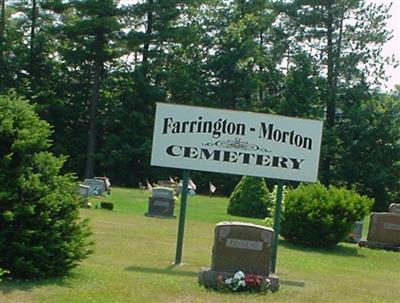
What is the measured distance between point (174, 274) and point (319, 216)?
7.39 m

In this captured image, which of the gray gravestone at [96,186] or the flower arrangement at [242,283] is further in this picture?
the gray gravestone at [96,186]

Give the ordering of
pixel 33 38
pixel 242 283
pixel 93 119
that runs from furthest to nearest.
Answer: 1. pixel 33 38
2. pixel 93 119
3. pixel 242 283

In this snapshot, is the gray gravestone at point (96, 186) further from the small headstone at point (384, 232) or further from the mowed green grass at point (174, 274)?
the small headstone at point (384, 232)

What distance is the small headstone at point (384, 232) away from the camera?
19.5m

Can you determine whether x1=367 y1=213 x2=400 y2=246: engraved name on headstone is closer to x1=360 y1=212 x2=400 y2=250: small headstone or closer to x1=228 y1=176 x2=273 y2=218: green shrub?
x1=360 y1=212 x2=400 y2=250: small headstone

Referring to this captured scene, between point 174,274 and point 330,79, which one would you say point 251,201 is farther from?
point 330,79

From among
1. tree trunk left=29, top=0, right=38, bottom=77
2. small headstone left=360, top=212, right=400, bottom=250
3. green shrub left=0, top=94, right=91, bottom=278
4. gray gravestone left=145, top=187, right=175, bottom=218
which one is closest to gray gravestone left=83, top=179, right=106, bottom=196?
gray gravestone left=145, top=187, right=175, bottom=218

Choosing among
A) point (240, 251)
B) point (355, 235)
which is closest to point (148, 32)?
point (355, 235)

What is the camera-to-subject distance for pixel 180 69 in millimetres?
50188

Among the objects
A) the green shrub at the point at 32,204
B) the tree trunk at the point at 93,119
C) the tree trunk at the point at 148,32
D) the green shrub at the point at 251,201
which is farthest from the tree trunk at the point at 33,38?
the green shrub at the point at 32,204

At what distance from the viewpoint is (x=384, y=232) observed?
19719 millimetres

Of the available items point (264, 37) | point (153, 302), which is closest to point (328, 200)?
point (153, 302)

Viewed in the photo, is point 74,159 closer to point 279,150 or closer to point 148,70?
point 148,70

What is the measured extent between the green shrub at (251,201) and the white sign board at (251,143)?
14.0 metres
